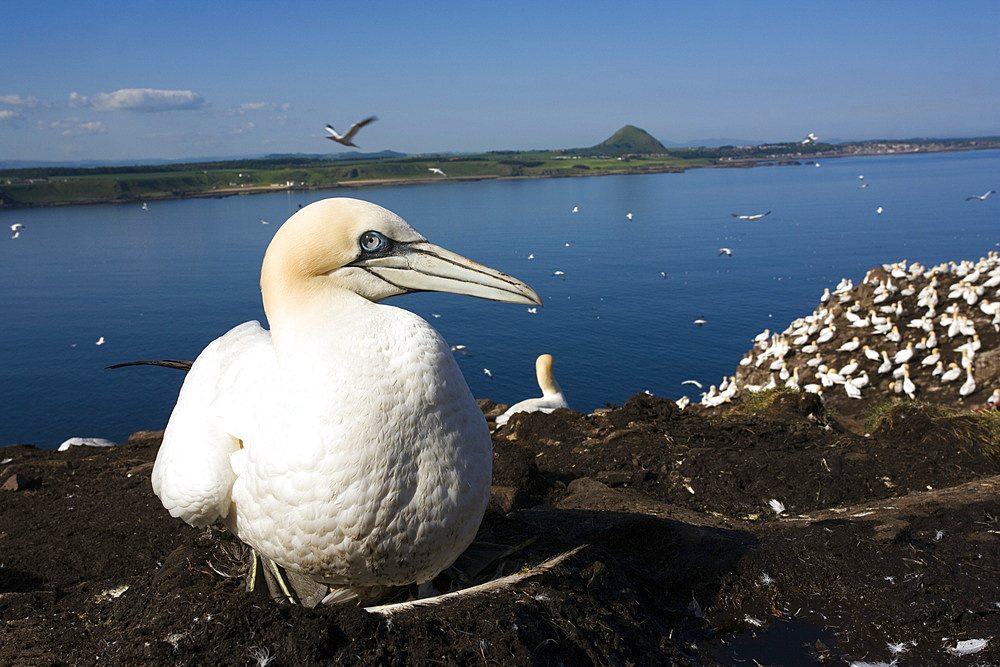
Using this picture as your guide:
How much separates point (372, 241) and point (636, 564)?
3060 millimetres

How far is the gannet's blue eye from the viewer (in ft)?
11.1

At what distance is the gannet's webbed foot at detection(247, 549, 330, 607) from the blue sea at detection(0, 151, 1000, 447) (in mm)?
20785

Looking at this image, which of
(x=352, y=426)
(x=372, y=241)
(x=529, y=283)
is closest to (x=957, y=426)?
(x=372, y=241)

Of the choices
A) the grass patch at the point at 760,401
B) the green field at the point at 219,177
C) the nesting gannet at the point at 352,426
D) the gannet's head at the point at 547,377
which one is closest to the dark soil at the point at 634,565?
the nesting gannet at the point at 352,426

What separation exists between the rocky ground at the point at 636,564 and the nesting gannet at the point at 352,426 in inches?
19.6

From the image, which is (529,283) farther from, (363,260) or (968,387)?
(363,260)

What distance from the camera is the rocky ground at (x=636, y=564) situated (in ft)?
11.7

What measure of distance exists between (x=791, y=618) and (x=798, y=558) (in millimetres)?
499

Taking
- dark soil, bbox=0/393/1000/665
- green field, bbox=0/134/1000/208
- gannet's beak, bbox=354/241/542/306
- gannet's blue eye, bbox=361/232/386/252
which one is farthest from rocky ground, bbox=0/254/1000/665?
green field, bbox=0/134/1000/208

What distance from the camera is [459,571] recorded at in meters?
4.18

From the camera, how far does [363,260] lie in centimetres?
342

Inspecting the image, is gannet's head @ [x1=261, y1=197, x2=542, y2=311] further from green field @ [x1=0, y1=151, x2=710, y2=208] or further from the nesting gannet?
green field @ [x1=0, y1=151, x2=710, y2=208]

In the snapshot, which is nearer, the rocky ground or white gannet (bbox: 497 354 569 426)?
the rocky ground

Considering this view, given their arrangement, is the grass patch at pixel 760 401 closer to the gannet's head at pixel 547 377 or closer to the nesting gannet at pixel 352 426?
the gannet's head at pixel 547 377
